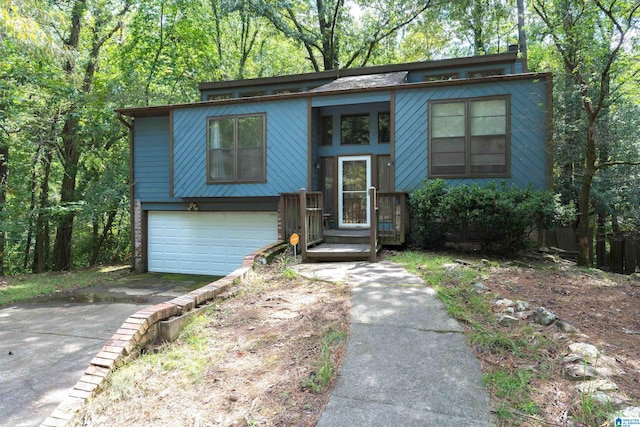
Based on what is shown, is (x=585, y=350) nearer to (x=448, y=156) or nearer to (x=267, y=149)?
(x=448, y=156)

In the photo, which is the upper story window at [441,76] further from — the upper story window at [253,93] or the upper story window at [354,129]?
the upper story window at [253,93]

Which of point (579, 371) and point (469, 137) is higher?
point (469, 137)

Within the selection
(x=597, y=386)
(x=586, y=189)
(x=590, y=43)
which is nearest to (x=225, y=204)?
(x=586, y=189)

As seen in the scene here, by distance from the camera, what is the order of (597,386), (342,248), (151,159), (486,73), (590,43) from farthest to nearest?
(151,159) → (486,73) → (342,248) → (590,43) → (597,386)

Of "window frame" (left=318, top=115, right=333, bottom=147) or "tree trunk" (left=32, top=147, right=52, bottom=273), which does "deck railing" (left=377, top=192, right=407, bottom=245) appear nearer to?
"window frame" (left=318, top=115, right=333, bottom=147)

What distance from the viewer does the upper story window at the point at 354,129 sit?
33.9ft

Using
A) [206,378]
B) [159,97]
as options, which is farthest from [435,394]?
[159,97]

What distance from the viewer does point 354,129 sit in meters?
10.4

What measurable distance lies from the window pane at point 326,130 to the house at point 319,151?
0.10ft

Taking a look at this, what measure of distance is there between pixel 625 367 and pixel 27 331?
7483 mm

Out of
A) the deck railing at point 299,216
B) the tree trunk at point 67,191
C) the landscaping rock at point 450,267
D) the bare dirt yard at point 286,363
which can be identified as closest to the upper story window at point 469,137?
the deck railing at point 299,216

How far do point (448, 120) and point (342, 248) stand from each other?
3.93 meters

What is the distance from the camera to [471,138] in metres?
→ 8.31

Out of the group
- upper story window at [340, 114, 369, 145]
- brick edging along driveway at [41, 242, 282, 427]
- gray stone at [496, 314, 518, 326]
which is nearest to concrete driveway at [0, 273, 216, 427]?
brick edging along driveway at [41, 242, 282, 427]
